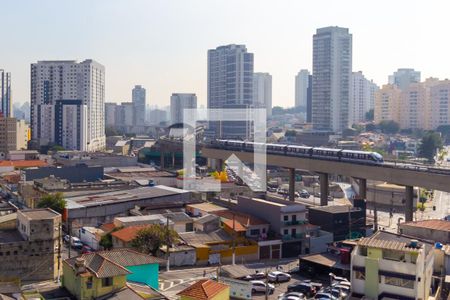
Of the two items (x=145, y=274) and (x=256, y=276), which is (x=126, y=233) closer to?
(x=145, y=274)

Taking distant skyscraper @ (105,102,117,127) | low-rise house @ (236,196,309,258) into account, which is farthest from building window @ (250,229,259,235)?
distant skyscraper @ (105,102,117,127)

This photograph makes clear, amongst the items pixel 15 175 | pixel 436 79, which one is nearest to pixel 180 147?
pixel 15 175

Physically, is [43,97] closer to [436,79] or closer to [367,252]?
[436,79]

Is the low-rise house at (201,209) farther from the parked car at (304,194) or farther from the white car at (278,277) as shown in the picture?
the parked car at (304,194)

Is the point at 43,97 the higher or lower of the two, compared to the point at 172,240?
higher

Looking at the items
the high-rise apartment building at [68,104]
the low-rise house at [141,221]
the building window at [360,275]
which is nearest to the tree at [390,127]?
the high-rise apartment building at [68,104]

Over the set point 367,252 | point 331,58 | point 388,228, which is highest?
point 331,58

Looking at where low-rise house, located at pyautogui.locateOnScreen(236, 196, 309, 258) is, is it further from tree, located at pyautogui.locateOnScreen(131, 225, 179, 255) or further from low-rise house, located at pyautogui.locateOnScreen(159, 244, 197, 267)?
tree, located at pyautogui.locateOnScreen(131, 225, 179, 255)
